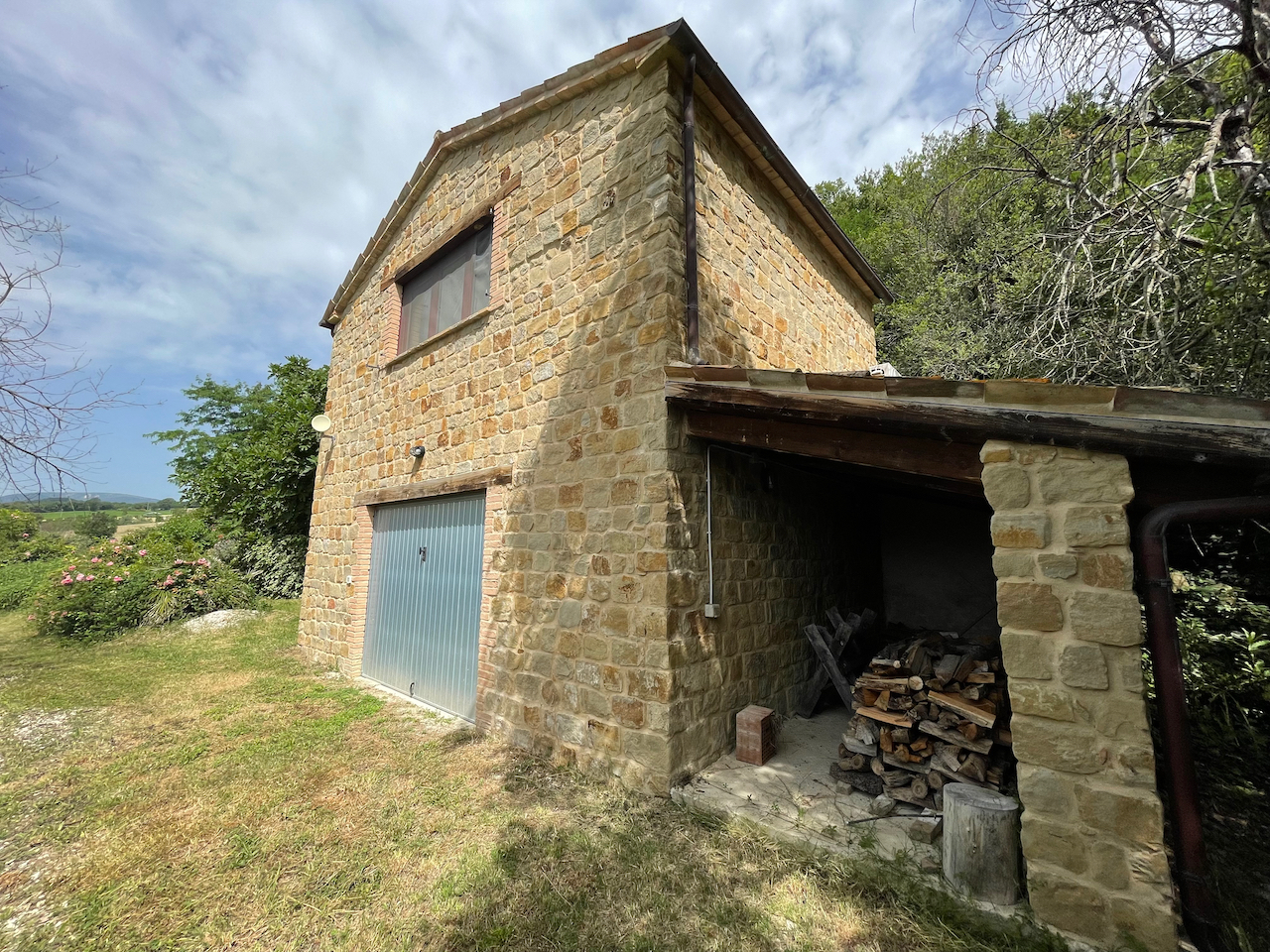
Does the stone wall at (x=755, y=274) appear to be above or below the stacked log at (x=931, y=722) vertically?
above

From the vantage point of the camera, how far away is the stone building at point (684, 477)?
7.85ft

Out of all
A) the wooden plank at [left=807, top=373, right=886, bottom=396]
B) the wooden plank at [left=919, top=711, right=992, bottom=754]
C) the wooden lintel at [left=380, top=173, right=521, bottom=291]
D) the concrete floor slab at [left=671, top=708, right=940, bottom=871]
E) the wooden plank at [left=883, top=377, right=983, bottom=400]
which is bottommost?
the concrete floor slab at [left=671, top=708, right=940, bottom=871]

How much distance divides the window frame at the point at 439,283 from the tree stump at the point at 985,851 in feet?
18.8

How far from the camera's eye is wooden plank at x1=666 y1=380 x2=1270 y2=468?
2154 mm

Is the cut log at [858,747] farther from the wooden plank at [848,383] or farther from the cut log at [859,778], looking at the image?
the wooden plank at [848,383]

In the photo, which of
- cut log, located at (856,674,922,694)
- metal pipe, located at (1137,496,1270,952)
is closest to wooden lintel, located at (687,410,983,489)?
metal pipe, located at (1137,496,1270,952)

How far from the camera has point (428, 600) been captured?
20.2ft

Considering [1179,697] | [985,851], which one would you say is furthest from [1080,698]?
[985,851]

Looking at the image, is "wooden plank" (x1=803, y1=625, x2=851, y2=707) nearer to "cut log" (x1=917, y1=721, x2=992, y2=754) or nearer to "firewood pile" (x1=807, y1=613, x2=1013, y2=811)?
"firewood pile" (x1=807, y1=613, x2=1013, y2=811)

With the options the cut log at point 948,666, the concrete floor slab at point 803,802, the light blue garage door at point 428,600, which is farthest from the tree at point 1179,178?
the light blue garage door at point 428,600

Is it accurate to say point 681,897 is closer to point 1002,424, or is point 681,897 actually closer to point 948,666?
point 948,666

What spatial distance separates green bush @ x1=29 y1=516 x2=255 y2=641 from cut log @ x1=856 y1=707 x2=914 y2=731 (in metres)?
12.6

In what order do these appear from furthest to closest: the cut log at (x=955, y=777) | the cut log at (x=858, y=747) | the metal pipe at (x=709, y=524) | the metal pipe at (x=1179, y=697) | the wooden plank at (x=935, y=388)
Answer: the metal pipe at (x=709, y=524), the cut log at (x=858, y=747), the cut log at (x=955, y=777), the wooden plank at (x=935, y=388), the metal pipe at (x=1179, y=697)

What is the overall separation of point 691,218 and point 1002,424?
2.88m
